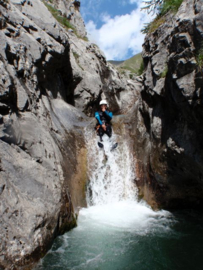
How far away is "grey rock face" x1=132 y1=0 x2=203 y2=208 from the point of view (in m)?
7.40

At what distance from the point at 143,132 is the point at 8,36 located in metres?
8.16

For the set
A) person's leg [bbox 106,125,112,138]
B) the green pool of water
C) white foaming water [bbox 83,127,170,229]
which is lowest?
the green pool of water

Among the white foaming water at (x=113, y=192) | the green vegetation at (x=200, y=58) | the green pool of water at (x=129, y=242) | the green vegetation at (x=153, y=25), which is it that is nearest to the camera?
the green pool of water at (x=129, y=242)

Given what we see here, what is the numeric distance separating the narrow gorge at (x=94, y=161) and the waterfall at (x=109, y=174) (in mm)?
52

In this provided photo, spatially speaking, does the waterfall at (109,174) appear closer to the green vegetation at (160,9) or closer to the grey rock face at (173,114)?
the grey rock face at (173,114)

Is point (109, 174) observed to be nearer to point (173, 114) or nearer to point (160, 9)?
point (173, 114)

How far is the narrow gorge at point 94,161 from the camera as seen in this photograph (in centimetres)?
640

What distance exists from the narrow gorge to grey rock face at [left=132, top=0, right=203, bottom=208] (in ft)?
0.15

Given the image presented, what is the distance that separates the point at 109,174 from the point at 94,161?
3.34 feet

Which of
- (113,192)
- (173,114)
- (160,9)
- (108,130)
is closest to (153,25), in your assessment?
(160,9)

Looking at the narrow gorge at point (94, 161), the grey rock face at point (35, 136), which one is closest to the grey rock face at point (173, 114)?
the narrow gorge at point (94, 161)

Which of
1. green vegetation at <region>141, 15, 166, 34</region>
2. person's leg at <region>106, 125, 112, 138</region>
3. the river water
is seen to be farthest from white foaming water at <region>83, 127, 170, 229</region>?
green vegetation at <region>141, 15, 166, 34</region>

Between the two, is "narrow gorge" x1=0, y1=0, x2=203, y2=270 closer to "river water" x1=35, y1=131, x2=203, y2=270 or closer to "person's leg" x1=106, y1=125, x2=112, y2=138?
"river water" x1=35, y1=131, x2=203, y2=270

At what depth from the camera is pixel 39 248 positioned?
6.17 m
